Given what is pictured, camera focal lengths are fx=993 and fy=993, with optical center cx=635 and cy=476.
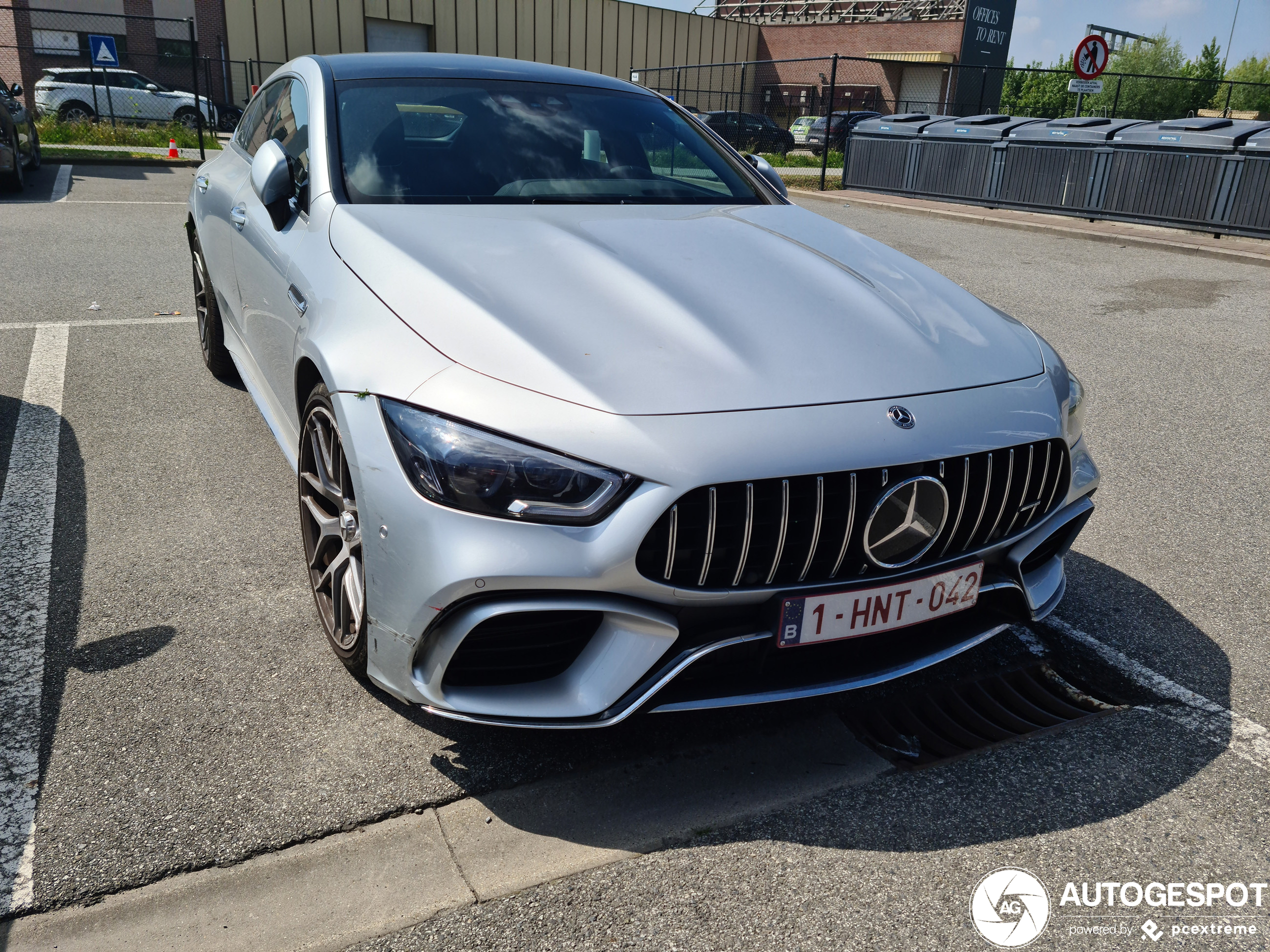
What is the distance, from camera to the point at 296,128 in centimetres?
346

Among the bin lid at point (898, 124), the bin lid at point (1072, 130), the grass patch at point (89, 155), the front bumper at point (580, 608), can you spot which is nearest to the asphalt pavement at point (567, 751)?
the front bumper at point (580, 608)

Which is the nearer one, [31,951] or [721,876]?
Result: [31,951]

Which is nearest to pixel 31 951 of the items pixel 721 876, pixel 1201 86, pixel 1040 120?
pixel 721 876

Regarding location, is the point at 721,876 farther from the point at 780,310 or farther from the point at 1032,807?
the point at 780,310

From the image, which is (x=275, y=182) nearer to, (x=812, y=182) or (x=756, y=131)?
(x=812, y=182)

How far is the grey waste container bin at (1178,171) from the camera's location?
12.1 meters

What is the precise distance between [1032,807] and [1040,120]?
14.7m

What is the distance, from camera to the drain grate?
8.19ft

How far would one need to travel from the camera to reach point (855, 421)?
2.07 metres

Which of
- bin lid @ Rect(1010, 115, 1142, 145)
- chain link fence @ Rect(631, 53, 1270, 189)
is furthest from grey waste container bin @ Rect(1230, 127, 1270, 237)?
chain link fence @ Rect(631, 53, 1270, 189)

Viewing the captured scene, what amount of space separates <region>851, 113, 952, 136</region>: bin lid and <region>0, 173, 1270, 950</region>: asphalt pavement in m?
12.9

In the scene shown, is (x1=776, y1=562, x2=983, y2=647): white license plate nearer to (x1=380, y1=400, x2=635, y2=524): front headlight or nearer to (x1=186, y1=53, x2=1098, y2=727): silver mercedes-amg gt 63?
(x1=186, y1=53, x2=1098, y2=727): silver mercedes-amg gt 63

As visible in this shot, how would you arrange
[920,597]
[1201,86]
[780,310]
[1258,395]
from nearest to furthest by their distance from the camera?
[920,597] → [780,310] → [1258,395] → [1201,86]

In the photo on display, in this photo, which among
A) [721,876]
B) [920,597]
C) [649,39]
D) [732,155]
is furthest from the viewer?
[649,39]
